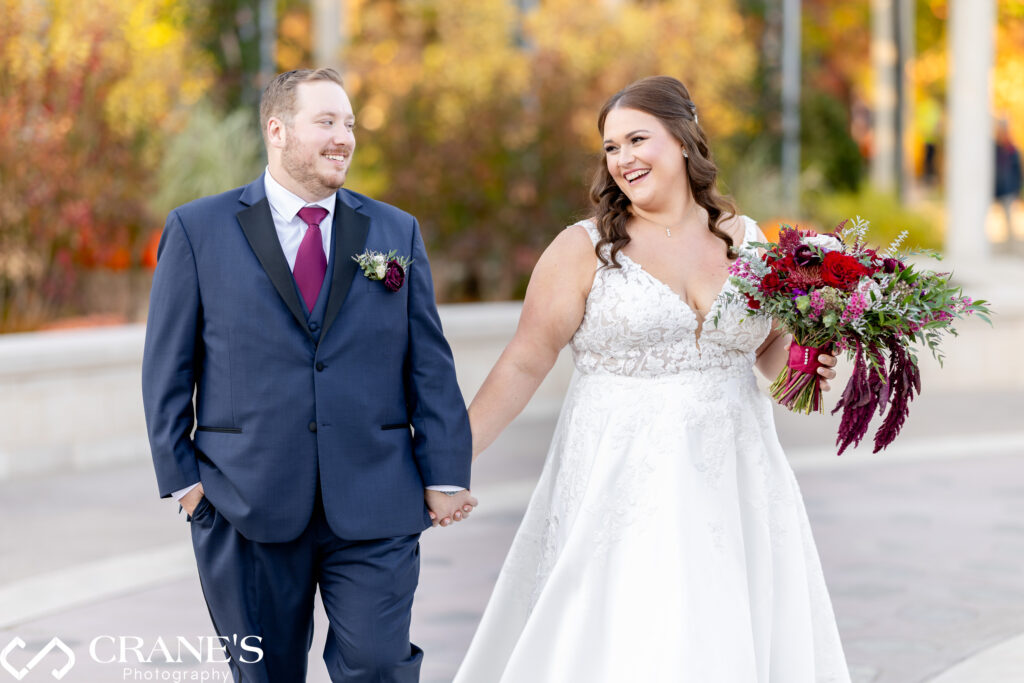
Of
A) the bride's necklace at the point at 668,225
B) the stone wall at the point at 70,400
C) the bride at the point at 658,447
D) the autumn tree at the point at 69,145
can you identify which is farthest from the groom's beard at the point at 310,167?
the autumn tree at the point at 69,145

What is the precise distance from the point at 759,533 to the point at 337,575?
4.14 feet

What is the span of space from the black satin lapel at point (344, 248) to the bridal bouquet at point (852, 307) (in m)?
1.07

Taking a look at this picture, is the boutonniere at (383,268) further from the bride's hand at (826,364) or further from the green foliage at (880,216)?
the green foliage at (880,216)

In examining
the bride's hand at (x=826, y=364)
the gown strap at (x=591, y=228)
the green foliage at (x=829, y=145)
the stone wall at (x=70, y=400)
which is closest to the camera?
the bride's hand at (x=826, y=364)

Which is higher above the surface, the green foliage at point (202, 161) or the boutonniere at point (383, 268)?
the boutonniere at point (383, 268)

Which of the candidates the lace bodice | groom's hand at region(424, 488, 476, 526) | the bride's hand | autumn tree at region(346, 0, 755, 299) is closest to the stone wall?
autumn tree at region(346, 0, 755, 299)

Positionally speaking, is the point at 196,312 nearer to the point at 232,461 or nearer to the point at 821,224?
the point at 232,461

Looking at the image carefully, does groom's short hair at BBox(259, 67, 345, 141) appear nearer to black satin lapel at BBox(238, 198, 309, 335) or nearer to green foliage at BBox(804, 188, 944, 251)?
black satin lapel at BBox(238, 198, 309, 335)

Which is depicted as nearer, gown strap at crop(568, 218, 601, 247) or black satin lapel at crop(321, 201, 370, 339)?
black satin lapel at crop(321, 201, 370, 339)

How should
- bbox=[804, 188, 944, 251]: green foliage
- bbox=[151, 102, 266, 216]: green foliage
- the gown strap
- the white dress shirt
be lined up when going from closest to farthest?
the white dress shirt
the gown strap
bbox=[151, 102, 266, 216]: green foliage
bbox=[804, 188, 944, 251]: green foliage

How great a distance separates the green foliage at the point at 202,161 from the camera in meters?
12.2

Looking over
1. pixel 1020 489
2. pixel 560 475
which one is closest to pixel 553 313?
pixel 560 475

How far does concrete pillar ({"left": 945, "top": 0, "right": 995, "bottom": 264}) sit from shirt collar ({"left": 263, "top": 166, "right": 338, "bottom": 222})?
1405 centimetres

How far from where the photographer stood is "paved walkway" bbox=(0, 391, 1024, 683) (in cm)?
563
